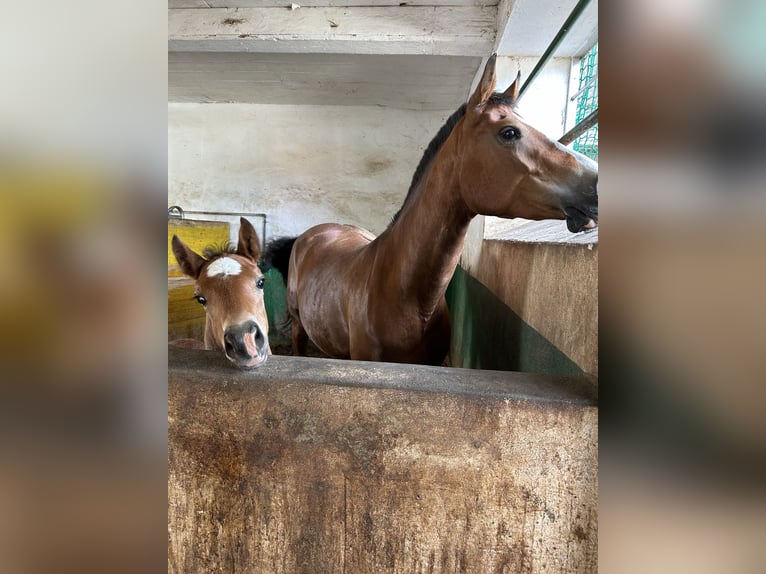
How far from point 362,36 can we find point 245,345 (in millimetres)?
2555

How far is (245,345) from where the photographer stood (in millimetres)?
871

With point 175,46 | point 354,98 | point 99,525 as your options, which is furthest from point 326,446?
point 354,98

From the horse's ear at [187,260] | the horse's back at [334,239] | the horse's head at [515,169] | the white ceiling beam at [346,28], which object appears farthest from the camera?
the horse's back at [334,239]

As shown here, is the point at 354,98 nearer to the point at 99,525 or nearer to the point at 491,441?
the point at 491,441

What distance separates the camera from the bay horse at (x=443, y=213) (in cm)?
104

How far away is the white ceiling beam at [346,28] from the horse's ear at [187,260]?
2079 mm

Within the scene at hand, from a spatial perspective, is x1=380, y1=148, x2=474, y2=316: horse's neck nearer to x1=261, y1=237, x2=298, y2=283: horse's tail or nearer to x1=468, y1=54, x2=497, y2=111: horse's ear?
x1=468, y1=54, x2=497, y2=111: horse's ear

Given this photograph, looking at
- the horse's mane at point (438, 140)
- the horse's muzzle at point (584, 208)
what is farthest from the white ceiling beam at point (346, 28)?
the horse's muzzle at point (584, 208)

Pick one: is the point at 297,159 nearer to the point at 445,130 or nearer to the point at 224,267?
the point at 445,130

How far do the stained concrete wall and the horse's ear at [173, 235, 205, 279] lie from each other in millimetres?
3850

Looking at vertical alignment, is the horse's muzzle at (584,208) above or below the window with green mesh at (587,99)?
below

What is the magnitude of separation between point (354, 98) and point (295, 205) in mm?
1488

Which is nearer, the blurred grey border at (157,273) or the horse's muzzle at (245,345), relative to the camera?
the blurred grey border at (157,273)

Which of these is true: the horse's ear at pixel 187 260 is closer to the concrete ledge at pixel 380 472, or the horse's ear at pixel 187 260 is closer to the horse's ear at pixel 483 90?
the concrete ledge at pixel 380 472
